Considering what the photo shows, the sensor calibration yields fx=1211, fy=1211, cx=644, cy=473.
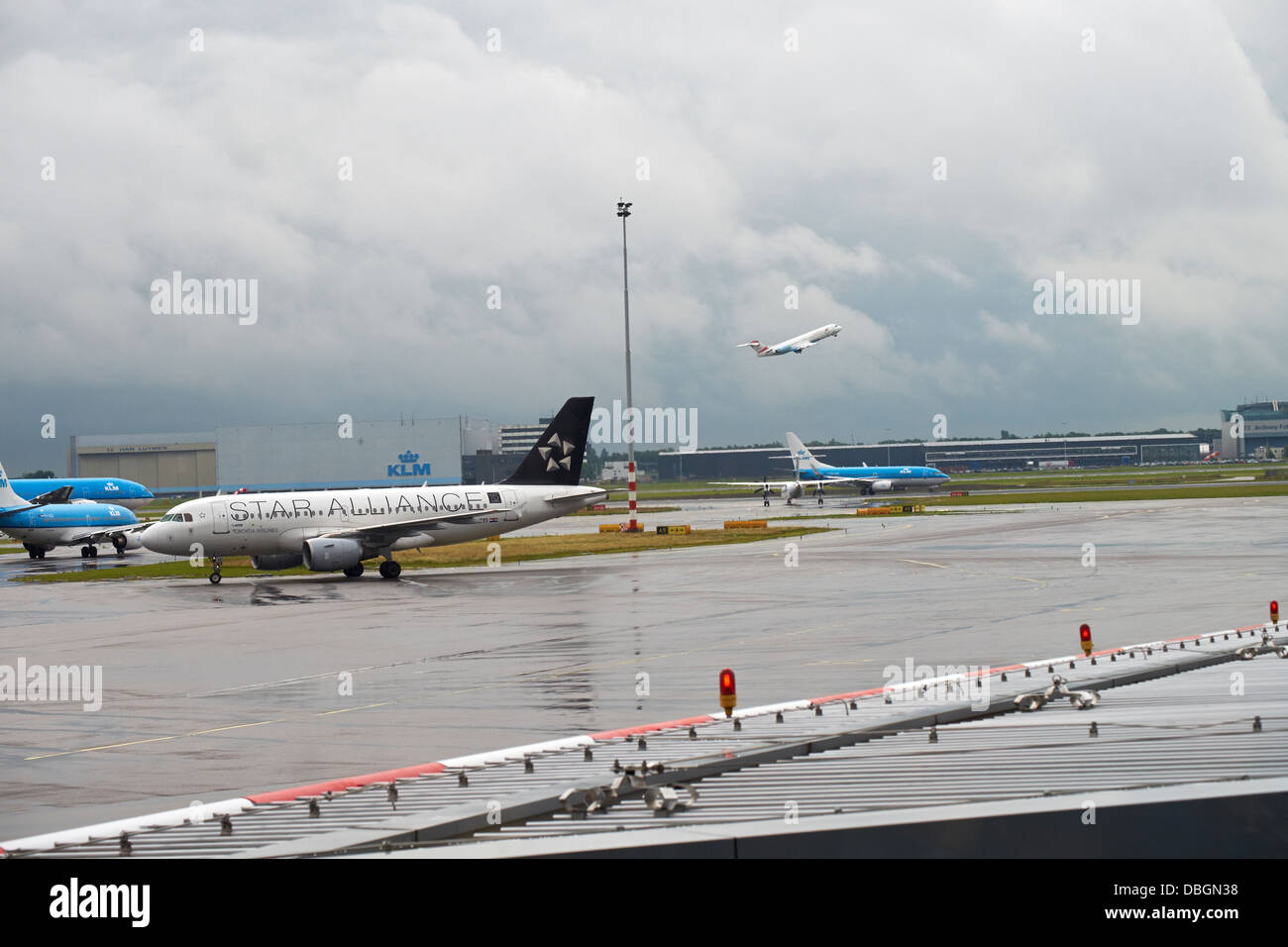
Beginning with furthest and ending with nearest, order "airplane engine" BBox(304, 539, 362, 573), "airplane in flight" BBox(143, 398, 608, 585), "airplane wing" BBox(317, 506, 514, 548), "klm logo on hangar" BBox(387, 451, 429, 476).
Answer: "klm logo on hangar" BBox(387, 451, 429, 476), "airplane wing" BBox(317, 506, 514, 548), "airplane in flight" BBox(143, 398, 608, 585), "airplane engine" BBox(304, 539, 362, 573)

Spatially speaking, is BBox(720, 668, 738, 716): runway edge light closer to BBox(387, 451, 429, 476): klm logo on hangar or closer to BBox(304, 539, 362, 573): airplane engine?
BBox(304, 539, 362, 573): airplane engine

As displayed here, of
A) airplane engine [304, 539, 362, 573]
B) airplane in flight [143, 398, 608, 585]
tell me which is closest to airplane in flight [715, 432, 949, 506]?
airplane in flight [143, 398, 608, 585]

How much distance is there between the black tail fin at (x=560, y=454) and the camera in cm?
5916

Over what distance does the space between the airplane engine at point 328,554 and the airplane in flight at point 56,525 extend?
3359 centimetres

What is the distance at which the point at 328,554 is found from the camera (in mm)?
50875

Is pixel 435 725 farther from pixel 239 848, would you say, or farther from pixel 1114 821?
pixel 1114 821

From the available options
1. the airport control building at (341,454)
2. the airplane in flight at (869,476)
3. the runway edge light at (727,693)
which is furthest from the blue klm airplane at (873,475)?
the runway edge light at (727,693)

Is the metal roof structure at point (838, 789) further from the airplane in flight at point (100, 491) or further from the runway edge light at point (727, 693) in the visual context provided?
the airplane in flight at point (100, 491)

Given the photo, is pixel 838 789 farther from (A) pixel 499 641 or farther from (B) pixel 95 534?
(B) pixel 95 534

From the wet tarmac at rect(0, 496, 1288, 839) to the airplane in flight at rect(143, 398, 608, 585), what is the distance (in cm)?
176

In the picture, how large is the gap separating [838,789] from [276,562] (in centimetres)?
4847

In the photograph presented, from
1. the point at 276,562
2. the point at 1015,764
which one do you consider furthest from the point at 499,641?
the point at 276,562

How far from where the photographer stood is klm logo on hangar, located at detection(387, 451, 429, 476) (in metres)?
180
